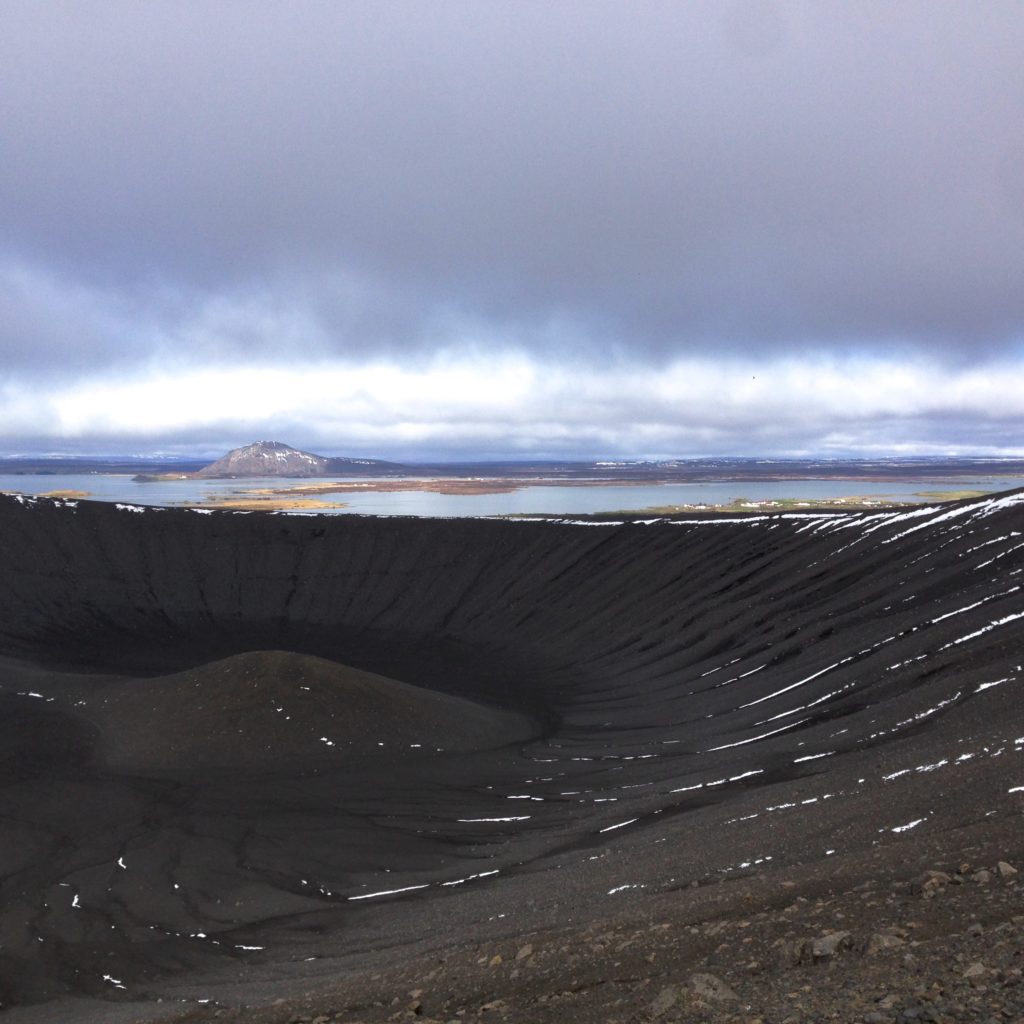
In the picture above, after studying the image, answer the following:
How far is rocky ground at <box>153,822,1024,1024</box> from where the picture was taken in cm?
558

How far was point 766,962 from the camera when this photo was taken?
6.71 metres

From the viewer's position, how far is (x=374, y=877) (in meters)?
15.6

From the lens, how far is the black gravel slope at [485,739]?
1231cm

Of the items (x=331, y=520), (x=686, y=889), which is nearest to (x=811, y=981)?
(x=686, y=889)

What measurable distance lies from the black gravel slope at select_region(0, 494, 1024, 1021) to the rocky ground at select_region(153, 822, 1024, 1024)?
145 centimetres

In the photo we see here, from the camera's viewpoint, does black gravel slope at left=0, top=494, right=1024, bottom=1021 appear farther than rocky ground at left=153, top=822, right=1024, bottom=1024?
Yes

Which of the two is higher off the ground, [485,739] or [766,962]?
[766,962]

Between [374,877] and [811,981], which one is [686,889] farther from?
[374,877]

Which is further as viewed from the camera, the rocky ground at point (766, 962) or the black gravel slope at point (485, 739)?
the black gravel slope at point (485, 739)

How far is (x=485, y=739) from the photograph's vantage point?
24969mm

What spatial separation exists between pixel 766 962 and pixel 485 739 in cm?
1877

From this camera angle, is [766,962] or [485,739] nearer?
[766,962]

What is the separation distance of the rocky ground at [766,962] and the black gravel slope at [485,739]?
4.75 ft

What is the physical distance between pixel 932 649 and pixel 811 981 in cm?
1845
